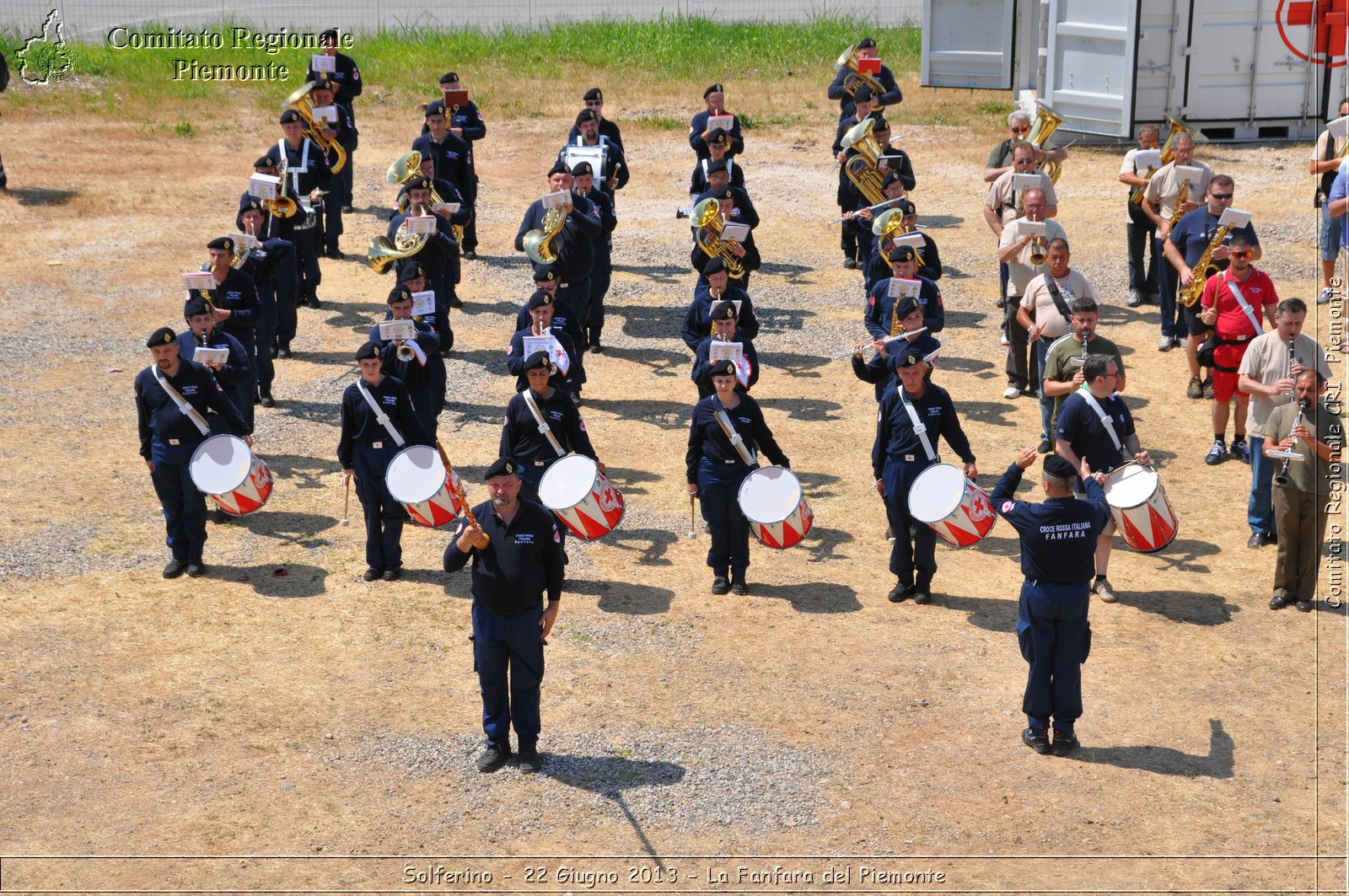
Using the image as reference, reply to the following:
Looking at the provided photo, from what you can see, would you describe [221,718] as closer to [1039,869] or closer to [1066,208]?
[1039,869]

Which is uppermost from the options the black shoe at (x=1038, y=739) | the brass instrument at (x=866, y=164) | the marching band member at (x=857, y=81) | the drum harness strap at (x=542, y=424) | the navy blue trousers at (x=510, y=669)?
the marching band member at (x=857, y=81)

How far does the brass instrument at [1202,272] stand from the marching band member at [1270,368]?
103 inches

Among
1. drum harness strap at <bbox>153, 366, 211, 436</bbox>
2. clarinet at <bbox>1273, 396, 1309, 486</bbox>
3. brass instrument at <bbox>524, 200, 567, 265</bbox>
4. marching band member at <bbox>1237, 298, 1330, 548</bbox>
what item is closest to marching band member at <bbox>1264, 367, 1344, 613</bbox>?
clarinet at <bbox>1273, 396, 1309, 486</bbox>

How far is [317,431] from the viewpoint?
50.2 feet

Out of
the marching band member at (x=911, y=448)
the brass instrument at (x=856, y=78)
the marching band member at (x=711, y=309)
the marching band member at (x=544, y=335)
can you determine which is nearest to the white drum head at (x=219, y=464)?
the marching band member at (x=544, y=335)

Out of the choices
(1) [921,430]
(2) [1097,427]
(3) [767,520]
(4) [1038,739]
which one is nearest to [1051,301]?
(2) [1097,427]

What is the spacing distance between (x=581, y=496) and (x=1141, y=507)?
13.0 ft

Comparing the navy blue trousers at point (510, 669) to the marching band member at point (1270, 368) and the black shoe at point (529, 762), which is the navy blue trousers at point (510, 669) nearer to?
the black shoe at point (529, 762)

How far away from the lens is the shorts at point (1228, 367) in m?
13.8

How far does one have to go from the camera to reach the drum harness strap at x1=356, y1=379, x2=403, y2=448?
11.9 meters

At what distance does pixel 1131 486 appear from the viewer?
1092cm

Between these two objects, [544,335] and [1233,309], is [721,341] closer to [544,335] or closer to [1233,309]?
[544,335]

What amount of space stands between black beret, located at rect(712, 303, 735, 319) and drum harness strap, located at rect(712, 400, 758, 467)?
1582mm

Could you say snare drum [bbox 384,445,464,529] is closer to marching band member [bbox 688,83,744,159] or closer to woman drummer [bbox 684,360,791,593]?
woman drummer [bbox 684,360,791,593]
